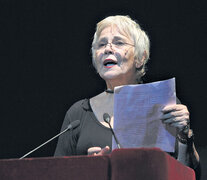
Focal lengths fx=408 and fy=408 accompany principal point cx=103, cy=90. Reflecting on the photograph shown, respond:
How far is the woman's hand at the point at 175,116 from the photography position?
1394 mm

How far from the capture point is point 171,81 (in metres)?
1.38

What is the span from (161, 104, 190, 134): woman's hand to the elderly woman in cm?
26

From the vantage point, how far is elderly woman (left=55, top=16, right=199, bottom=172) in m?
1.71

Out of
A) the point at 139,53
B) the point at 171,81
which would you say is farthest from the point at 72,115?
the point at 171,81

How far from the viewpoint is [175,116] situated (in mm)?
1396

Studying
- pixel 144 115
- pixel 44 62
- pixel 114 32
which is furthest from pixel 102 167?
pixel 44 62

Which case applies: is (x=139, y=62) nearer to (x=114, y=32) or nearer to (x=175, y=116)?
(x=114, y=32)

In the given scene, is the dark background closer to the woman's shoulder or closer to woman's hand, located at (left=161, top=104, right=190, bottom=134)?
the woman's shoulder

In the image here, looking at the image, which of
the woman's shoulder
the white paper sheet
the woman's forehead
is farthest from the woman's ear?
the white paper sheet

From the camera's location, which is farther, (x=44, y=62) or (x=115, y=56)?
(x=44, y=62)

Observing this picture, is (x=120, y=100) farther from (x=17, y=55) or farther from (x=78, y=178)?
(x=17, y=55)

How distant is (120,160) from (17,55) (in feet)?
5.47

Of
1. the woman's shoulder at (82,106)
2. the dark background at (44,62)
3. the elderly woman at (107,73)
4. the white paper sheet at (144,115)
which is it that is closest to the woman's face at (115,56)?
the elderly woman at (107,73)

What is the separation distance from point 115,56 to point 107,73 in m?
0.09
